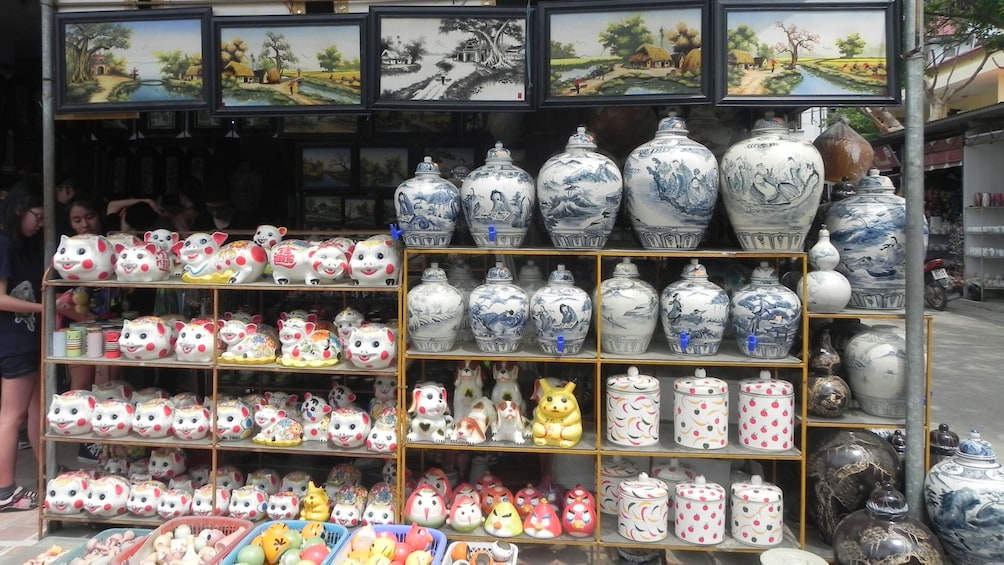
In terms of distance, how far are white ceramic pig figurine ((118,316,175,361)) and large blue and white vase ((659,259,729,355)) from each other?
2.20 meters

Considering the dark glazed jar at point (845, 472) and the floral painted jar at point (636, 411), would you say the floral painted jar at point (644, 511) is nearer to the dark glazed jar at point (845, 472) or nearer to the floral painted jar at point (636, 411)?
the floral painted jar at point (636, 411)

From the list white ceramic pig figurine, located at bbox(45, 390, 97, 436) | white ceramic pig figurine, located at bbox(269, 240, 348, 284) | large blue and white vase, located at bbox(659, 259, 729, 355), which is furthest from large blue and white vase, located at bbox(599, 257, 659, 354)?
white ceramic pig figurine, located at bbox(45, 390, 97, 436)

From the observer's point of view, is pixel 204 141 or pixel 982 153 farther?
pixel 982 153

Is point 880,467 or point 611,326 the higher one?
point 611,326

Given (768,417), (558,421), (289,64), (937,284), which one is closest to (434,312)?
(558,421)

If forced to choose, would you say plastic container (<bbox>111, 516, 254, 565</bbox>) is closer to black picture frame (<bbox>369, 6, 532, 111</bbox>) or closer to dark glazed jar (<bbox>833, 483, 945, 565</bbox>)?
black picture frame (<bbox>369, 6, 532, 111</bbox>)

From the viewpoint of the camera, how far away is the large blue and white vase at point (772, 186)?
2.71 meters

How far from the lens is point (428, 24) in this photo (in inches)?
116

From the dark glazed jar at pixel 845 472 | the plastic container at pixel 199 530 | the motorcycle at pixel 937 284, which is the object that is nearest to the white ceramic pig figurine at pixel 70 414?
the plastic container at pixel 199 530

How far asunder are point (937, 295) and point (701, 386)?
998 centimetres

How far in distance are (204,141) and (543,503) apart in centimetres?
376

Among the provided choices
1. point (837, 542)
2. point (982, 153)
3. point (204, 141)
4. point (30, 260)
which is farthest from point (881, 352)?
point (982, 153)

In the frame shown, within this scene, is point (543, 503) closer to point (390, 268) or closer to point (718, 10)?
point (390, 268)

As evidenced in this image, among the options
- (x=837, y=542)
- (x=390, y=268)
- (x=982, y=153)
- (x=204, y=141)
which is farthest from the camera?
(x=982, y=153)
